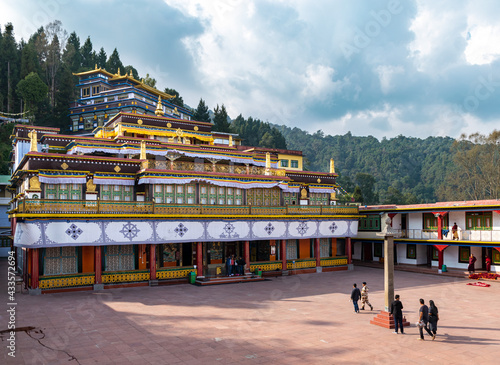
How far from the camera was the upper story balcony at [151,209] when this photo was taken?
24.1 meters

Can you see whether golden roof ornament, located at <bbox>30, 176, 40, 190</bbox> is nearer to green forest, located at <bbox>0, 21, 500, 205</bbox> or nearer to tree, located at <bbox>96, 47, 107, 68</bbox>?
green forest, located at <bbox>0, 21, 500, 205</bbox>

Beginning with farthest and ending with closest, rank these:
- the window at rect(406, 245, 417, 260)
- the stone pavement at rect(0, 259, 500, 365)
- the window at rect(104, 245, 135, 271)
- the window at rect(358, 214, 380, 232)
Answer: the window at rect(358, 214, 380, 232) → the window at rect(406, 245, 417, 260) → the window at rect(104, 245, 135, 271) → the stone pavement at rect(0, 259, 500, 365)

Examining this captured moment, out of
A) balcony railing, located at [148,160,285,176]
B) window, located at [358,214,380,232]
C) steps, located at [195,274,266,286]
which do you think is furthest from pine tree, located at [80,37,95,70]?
steps, located at [195,274,266,286]

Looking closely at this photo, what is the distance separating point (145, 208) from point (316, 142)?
12603cm

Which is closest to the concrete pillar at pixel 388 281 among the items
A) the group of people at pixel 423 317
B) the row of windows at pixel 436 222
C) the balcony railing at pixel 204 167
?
the group of people at pixel 423 317

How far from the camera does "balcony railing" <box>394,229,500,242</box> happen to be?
29766 millimetres

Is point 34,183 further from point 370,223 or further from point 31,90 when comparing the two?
point 31,90

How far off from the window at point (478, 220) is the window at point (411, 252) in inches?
222

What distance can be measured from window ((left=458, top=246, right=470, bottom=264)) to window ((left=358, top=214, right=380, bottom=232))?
799 cm

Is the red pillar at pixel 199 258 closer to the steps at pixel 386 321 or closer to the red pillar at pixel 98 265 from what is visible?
the red pillar at pixel 98 265

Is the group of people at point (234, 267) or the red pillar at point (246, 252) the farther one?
the red pillar at point (246, 252)

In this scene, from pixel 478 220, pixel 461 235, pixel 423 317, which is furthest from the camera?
pixel 478 220

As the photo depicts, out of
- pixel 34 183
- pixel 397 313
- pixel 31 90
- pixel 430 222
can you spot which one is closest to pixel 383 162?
pixel 430 222

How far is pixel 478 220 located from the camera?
105 feet
